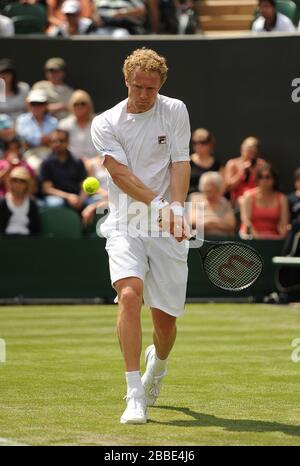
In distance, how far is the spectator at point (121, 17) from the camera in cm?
1758

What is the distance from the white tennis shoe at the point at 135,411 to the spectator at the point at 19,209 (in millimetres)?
8151

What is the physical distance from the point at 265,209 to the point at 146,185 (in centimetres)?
803

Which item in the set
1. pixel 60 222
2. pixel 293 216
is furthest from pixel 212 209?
pixel 60 222

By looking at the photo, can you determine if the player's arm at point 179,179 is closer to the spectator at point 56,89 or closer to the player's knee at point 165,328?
the player's knee at point 165,328

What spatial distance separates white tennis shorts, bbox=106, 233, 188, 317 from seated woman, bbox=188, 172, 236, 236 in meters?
7.65

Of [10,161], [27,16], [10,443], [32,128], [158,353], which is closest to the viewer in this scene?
[10,443]

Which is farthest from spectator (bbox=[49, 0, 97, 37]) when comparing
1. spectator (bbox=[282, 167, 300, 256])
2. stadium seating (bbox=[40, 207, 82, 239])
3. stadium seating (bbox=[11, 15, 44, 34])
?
spectator (bbox=[282, 167, 300, 256])

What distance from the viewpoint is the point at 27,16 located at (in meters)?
17.6

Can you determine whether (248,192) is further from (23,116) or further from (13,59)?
(13,59)

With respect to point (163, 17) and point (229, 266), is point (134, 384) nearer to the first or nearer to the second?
point (229, 266)

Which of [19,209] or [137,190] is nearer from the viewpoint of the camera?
[137,190]

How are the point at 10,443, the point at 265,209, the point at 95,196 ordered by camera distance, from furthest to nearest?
1. the point at 95,196
2. the point at 265,209
3. the point at 10,443

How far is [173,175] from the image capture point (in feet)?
22.4

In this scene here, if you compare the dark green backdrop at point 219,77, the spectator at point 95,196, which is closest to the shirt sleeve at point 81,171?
the spectator at point 95,196
